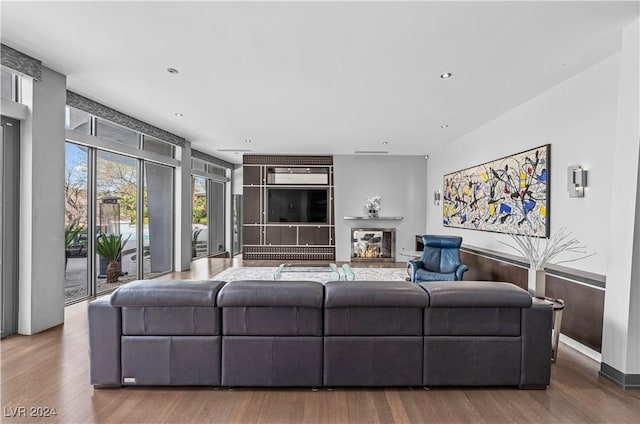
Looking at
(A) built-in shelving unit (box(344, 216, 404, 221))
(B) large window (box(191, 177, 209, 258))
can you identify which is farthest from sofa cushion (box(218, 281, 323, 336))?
(B) large window (box(191, 177, 209, 258))

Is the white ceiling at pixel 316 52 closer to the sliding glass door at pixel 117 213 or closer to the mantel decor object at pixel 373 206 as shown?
the sliding glass door at pixel 117 213

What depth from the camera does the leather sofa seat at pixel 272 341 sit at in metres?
2.30

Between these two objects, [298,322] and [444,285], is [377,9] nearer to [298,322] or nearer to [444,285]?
[444,285]

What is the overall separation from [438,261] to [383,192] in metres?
3.34

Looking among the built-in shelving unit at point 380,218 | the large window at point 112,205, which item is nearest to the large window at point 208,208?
the large window at point 112,205

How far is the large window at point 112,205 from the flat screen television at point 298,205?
8.49 feet

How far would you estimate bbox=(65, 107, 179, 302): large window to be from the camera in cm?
441

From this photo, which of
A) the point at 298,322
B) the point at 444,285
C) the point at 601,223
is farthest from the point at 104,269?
the point at 601,223

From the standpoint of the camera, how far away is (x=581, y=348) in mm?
3064

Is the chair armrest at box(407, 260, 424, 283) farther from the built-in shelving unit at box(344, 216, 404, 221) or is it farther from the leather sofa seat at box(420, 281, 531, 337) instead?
the built-in shelving unit at box(344, 216, 404, 221)

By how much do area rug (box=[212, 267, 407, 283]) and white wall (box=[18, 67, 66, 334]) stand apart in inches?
112

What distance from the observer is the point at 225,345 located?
2.30 metres

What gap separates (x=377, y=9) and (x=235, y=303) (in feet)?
7.80

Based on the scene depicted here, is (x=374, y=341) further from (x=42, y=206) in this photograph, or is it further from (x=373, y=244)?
(x=373, y=244)
